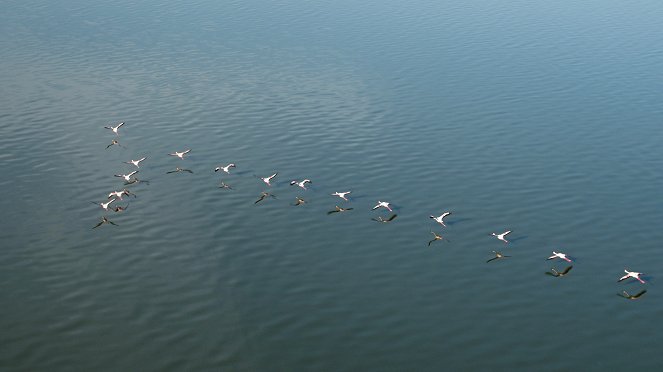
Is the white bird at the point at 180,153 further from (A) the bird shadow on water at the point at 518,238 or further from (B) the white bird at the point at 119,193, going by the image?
(A) the bird shadow on water at the point at 518,238

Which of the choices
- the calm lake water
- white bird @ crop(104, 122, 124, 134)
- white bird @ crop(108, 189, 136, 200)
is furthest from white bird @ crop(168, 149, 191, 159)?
white bird @ crop(108, 189, 136, 200)

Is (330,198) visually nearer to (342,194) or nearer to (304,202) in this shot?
(342,194)

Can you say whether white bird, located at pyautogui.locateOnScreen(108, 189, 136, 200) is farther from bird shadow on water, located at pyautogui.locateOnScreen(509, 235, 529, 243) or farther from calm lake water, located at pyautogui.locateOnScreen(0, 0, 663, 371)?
bird shadow on water, located at pyautogui.locateOnScreen(509, 235, 529, 243)

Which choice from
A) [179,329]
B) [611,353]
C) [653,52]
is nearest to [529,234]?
[611,353]

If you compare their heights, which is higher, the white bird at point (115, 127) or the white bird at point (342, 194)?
the white bird at point (115, 127)

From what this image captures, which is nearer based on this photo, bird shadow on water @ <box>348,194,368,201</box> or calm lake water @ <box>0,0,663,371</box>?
calm lake water @ <box>0,0,663,371</box>

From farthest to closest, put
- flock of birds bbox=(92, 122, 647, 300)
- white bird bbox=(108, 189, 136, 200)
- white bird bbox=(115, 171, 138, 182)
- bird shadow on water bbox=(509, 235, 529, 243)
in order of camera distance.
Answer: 1. white bird bbox=(115, 171, 138, 182)
2. white bird bbox=(108, 189, 136, 200)
3. bird shadow on water bbox=(509, 235, 529, 243)
4. flock of birds bbox=(92, 122, 647, 300)

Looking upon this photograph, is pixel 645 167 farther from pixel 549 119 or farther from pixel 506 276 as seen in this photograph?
Answer: pixel 506 276

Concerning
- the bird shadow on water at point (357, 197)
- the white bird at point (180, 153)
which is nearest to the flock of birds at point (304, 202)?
the white bird at point (180, 153)

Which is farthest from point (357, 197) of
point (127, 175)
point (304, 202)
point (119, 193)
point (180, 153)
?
point (127, 175)
